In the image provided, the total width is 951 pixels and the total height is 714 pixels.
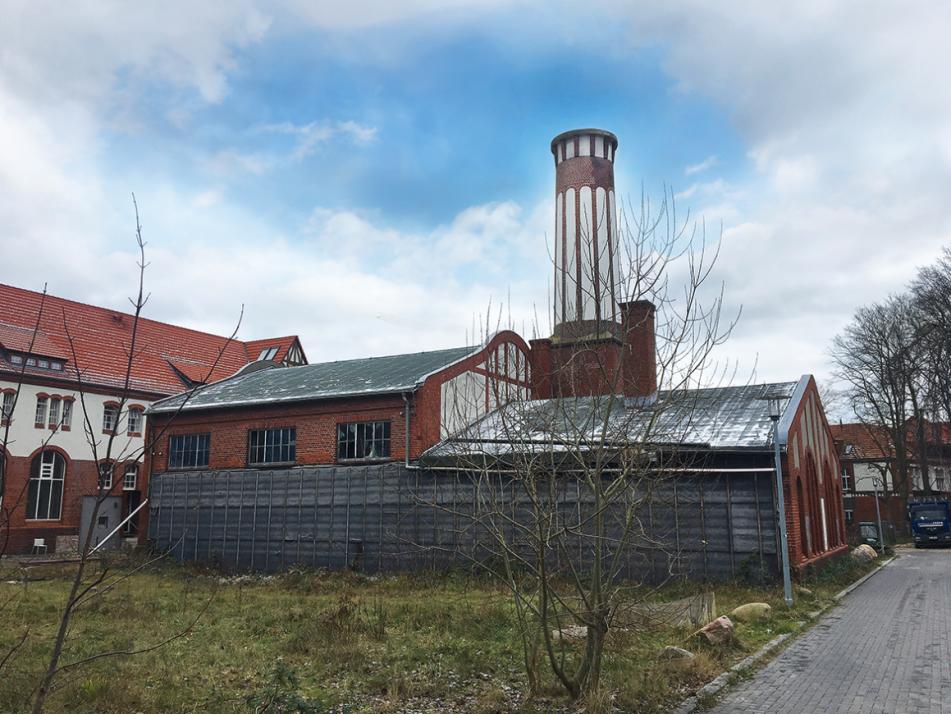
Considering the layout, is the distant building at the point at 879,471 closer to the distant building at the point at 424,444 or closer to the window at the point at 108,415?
the distant building at the point at 424,444

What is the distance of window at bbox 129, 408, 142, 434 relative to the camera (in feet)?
116

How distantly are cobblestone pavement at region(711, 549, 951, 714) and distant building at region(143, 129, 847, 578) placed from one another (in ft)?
9.58

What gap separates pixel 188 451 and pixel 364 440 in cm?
746

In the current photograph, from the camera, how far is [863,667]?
1018cm

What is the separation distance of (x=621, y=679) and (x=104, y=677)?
5986 millimetres

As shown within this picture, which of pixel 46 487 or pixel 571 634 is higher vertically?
pixel 46 487

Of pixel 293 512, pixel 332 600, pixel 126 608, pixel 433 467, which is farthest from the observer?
pixel 293 512

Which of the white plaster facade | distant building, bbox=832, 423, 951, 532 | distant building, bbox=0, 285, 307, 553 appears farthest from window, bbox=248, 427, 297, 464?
distant building, bbox=832, 423, 951, 532

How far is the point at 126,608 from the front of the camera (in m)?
14.5

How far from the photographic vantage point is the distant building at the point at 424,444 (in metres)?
17.8

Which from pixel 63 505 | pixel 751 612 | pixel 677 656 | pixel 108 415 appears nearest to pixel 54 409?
pixel 108 415

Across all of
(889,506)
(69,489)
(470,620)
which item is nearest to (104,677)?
(470,620)

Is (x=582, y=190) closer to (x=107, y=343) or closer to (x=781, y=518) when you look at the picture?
(x=781, y=518)

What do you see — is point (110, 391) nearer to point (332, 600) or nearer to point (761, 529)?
point (332, 600)
